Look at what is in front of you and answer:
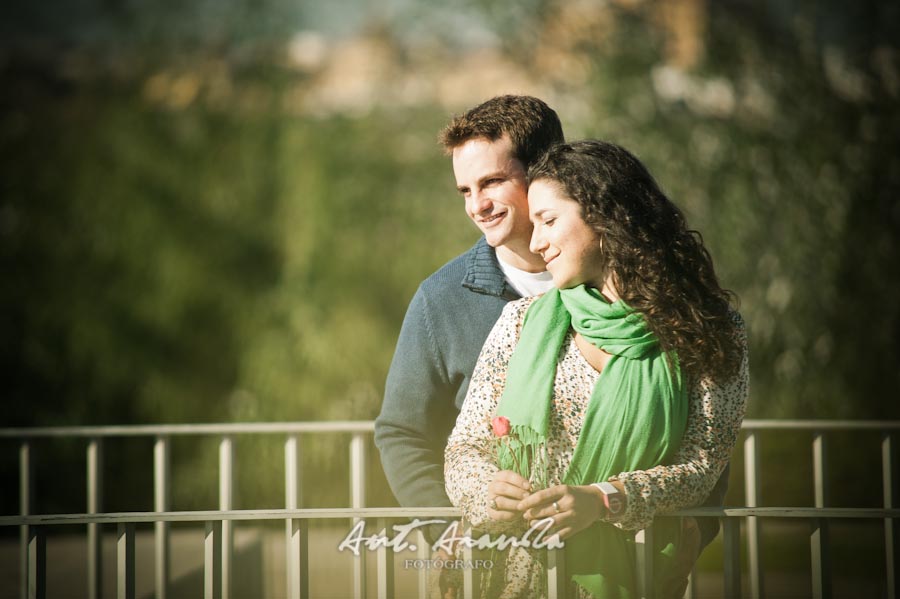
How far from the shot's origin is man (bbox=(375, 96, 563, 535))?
2184mm

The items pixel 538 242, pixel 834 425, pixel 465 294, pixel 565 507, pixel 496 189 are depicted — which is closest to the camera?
pixel 565 507

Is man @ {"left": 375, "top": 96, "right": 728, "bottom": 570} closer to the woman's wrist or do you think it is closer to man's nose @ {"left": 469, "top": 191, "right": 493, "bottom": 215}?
man's nose @ {"left": 469, "top": 191, "right": 493, "bottom": 215}

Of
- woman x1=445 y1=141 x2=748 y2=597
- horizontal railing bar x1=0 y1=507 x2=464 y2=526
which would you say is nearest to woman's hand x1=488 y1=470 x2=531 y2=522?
woman x1=445 y1=141 x2=748 y2=597

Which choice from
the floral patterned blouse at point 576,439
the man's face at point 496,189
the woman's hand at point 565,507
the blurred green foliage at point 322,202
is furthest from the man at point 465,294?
the blurred green foliage at point 322,202

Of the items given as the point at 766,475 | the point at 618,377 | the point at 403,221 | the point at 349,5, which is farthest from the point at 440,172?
the point at 618,377

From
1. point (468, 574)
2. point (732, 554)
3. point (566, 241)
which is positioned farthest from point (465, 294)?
point (732, 554)

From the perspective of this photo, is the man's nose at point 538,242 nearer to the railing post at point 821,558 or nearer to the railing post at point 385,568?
the railing post at point 385,568

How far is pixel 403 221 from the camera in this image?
20.8 ft

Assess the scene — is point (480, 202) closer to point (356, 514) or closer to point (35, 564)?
point (356, 514)

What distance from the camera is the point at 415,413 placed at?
2242 mm

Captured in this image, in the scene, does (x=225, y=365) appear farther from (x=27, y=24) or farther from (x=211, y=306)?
(x=27, y=24)

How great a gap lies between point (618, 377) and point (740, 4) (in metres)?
5.34

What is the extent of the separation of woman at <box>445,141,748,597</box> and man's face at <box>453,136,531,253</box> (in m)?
0.31

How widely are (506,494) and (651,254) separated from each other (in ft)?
1.74
